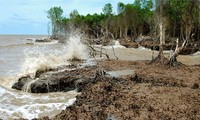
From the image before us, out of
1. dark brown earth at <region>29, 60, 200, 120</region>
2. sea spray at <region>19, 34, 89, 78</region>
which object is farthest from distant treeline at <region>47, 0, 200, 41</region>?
dark brown earth at <region>29, 60, 200, 120</region>

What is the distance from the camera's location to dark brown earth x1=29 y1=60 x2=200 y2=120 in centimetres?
828

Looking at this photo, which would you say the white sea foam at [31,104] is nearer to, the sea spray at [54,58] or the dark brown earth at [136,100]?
the dark brown earth at [136,100]

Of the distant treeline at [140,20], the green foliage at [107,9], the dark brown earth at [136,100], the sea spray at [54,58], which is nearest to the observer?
the dark brown earth at [136,100]

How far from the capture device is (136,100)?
379 inches

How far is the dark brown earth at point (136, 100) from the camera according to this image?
8.28 metres

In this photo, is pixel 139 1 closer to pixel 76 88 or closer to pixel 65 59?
pixel 65 59

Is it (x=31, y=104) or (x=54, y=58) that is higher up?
(x=54, y=58)

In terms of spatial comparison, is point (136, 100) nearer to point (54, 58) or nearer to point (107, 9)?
point (54, 58)

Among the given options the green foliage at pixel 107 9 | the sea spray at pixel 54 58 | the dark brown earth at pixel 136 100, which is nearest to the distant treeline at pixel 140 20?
the green foliage at pixel 107 9

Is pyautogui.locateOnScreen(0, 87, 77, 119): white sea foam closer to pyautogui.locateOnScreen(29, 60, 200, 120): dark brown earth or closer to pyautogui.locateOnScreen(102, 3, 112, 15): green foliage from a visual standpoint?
pyautogui.locateOnScreen(29, 60, 200, 120): dark brown earth

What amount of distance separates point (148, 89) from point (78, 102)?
107 inches

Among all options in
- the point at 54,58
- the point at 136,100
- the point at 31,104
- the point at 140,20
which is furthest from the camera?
the point at 140,20

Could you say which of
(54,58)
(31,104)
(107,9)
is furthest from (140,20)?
(31,104)

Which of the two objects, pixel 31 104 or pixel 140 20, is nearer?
pixel 31 104
